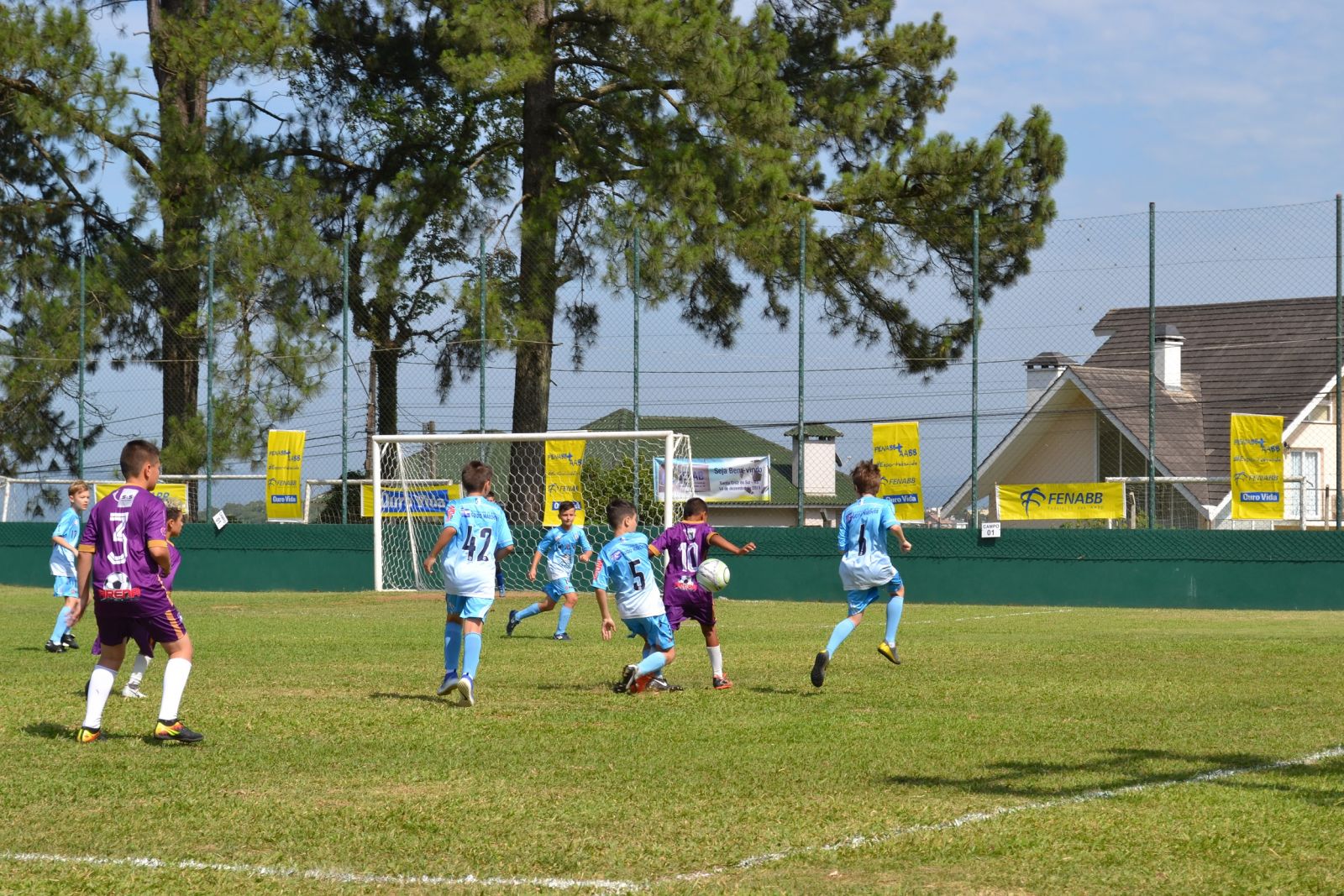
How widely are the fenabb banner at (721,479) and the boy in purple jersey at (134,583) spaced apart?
57.1 ft

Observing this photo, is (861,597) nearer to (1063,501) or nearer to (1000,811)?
(1000,811)

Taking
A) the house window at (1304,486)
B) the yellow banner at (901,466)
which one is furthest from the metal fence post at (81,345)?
the house window at (1304,486)

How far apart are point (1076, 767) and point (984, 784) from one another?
2.37 feet

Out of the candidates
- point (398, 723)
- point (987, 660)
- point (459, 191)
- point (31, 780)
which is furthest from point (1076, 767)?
point (459, 191)

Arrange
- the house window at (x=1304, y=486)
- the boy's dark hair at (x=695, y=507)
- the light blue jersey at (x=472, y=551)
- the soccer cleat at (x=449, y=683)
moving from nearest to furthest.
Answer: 1. the soccer cleat at (x=449, y=683)
2. the light blue jersey at (x=472, y=551)
3. the boy's dark hair at (x=695, y=507)
4. the house window at (x=1304, y=486)

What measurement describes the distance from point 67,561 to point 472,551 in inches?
303

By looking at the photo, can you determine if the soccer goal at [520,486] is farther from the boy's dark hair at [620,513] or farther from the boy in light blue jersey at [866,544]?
the boy's dark hair at [620,513]

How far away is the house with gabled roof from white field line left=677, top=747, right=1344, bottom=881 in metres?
17.4

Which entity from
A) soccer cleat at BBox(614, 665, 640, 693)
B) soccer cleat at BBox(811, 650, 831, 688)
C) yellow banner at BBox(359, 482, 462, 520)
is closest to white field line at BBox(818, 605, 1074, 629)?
soccer cleat at BBox(811, 650, 831, 688)

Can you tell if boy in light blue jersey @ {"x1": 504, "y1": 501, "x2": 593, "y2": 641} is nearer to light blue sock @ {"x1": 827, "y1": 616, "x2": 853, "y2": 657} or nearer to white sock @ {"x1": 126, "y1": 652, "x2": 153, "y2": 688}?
light blue sock @ {"x1": 827, "y1": 616, "x2": 853, "y2": 657}

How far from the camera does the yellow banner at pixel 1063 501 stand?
2431 centimetres

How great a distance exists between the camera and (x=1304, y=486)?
1000 inches

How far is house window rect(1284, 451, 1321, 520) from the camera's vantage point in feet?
85.1

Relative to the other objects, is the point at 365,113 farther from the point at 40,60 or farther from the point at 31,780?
the point at 31,780
